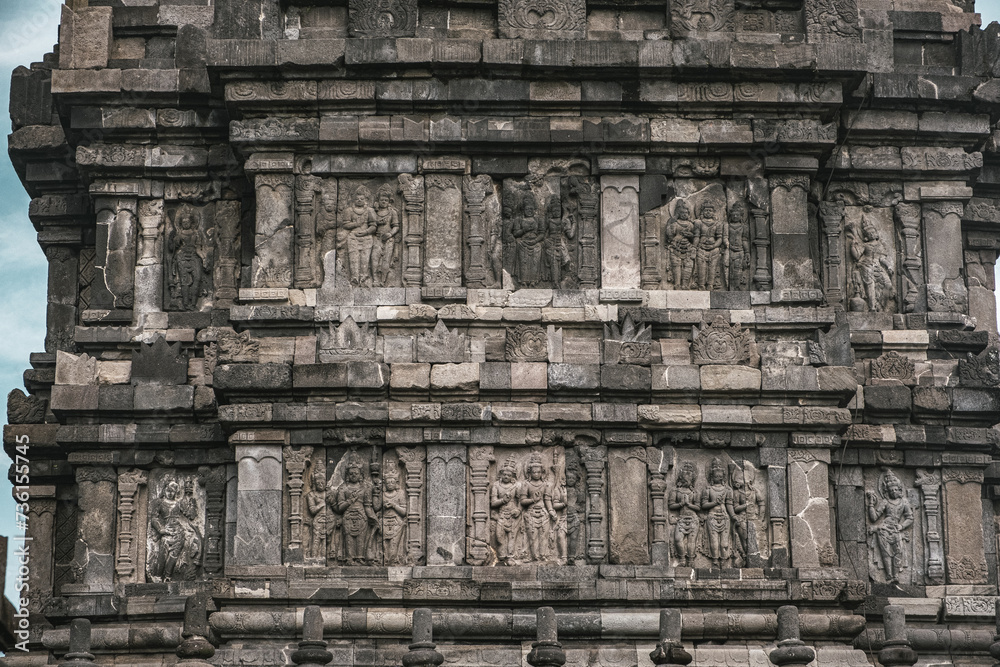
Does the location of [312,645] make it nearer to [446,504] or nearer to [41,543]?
[446,504]

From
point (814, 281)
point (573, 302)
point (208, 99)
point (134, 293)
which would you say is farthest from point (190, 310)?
point (814, 281)

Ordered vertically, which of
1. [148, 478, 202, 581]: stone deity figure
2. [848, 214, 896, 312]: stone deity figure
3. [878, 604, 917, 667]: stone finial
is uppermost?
[848, 214, 896, 312]: stone deity figure

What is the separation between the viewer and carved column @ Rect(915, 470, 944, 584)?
1192 inches

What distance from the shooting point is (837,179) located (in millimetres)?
32000

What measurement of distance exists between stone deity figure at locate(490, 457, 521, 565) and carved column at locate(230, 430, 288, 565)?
9.60 feet

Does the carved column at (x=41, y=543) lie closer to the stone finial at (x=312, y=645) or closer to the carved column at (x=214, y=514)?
the carved column at (x=214, y=514)

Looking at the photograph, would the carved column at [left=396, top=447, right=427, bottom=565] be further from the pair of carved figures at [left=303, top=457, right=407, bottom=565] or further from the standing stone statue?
the standing stone statue

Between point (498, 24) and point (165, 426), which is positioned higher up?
point (498, 24)

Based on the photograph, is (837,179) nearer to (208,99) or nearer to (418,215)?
(418,215)

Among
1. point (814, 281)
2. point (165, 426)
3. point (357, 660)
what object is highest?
point (814, 281)

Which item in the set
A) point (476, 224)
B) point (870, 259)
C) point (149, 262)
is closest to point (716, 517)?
point (870, 259)

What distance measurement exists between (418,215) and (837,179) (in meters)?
6.47

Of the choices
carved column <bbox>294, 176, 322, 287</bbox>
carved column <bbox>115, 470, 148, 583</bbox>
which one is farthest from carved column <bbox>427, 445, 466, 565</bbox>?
carved column <bbox>115, 470, 148, 583</bbox>

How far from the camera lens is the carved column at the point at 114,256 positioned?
31438 millimetres
